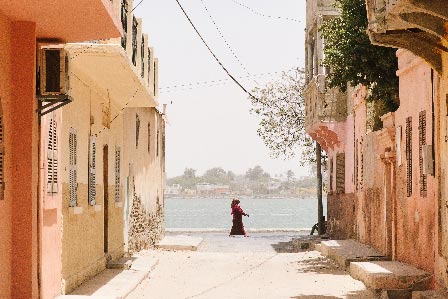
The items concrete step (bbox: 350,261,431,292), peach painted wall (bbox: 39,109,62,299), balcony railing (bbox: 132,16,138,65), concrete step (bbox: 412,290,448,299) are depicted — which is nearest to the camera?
peach painted wall (bbox: 39,109,62,299)

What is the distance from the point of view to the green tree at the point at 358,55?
18.4 meters

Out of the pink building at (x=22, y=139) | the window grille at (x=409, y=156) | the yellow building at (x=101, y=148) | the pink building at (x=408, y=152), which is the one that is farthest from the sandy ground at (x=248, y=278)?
the pink building at (x=22, y=139)

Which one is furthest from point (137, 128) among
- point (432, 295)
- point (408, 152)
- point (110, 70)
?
point (432, 295)

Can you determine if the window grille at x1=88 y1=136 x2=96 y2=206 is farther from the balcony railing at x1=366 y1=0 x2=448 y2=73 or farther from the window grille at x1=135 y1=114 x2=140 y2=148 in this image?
the window grille at x1=135 y1=114 x2=140 y2=148

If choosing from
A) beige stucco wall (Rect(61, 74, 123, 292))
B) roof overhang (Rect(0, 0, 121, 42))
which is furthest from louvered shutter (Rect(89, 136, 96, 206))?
roof overhang (Rect(0, 0, 121, 42))

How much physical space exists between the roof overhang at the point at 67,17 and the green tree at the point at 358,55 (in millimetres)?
9536

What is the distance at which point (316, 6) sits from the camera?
2689 centimetres

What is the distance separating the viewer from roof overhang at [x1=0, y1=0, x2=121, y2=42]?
8.40 metres

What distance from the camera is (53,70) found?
9.58 meters

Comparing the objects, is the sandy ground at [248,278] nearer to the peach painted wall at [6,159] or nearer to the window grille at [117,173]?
the window grille at [117,173]

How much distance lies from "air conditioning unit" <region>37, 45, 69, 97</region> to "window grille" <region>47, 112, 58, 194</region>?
1.26 meters

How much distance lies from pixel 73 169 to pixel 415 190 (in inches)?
233

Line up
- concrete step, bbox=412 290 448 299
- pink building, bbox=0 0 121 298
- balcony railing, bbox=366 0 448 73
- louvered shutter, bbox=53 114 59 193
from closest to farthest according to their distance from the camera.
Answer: pink building, bbox=0 0 121 298 → balcony railing, bbox=366 0 448 73 → concrete step, bbox=412 290 448 299 → louvered shutter, bbox=53 114 59 193

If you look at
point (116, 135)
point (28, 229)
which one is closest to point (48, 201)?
point (28, 229)
